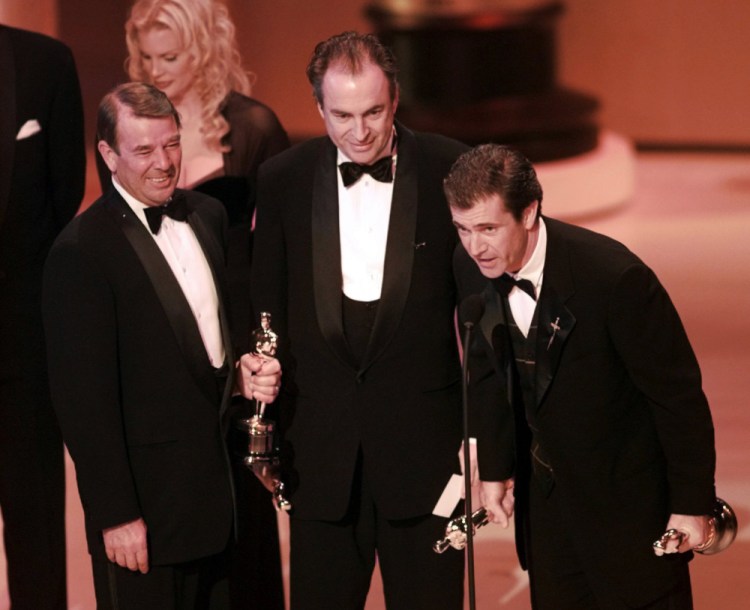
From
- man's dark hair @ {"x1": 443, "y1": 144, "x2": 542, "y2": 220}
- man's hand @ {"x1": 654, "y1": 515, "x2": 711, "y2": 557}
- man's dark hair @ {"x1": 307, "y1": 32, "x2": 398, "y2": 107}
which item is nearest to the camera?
man's dark hair @ {"x1": 443, "y1": 144, "x2": 542, "y2": 220}

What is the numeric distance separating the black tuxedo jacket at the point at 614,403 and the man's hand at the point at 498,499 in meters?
0.12

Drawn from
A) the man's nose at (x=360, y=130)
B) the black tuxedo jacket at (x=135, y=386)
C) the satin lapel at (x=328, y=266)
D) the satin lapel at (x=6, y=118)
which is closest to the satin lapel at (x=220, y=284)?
the black tuxedo jacket at (x=135, y=386)

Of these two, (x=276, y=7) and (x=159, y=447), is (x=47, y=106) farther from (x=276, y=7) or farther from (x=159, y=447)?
(x=276, y=7)

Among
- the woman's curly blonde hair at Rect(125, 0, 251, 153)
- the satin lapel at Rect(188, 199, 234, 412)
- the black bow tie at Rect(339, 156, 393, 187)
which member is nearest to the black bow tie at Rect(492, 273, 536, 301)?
the black bow tie at Rect(339, 156, 393, 187)

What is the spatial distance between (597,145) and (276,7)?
10.0ft

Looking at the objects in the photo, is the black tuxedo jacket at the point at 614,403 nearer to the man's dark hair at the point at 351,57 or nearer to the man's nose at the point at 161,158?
the man's dark hair at the point at 351,57

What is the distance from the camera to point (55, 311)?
3049mm

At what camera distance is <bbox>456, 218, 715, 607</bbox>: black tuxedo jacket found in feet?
9.29

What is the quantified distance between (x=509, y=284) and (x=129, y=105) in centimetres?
96

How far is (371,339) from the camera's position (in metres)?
3.24

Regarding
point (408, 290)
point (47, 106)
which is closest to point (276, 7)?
point (47, 106)

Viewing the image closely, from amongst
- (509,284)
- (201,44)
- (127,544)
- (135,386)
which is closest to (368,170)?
(509,284)

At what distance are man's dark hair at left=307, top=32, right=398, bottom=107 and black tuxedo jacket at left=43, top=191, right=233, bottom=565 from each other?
451 mm

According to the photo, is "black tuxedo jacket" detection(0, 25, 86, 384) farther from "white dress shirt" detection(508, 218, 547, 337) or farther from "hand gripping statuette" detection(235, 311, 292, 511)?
"white dress shirt" detection(508, 218, 547, 337)
